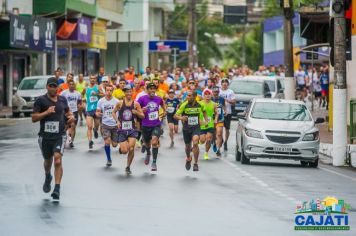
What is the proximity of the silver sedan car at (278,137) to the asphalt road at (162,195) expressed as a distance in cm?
33

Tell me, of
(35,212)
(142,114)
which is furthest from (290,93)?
(35,212)

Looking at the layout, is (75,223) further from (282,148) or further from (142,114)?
(282,148)

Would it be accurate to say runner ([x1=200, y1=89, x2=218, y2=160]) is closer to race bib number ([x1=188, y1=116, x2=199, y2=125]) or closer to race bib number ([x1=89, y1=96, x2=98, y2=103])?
race bib number ([x1=188, y1=116, x2=199, y2=125])

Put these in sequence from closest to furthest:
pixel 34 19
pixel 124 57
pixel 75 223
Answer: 1. pixel 75 223
2. pixel 34 19
3. pixel 124 57

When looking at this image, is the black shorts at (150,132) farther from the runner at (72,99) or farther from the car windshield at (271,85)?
→ the car windshield at (271,85)

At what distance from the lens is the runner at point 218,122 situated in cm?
2841

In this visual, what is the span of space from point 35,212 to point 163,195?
127 inches

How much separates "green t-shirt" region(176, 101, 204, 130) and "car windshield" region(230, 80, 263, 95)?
2108 centimetres

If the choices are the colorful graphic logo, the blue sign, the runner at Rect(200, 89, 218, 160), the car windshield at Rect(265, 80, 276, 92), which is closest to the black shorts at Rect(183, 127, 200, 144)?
the runner at Rect(200, 89, 218, 160)

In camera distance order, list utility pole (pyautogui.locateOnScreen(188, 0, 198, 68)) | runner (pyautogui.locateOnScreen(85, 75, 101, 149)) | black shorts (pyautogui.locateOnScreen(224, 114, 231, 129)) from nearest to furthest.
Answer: black shorts (pyautogui.locateOnScreen(224, 114, 231, 129)), runner (pyautogui.locateOnScreen(85, 75, 101, 149)), utility pole (pyautogui.locateOnScreen(188, 0, 198, 68))

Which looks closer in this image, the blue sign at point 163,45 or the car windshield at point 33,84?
the car windshield at point 33,84

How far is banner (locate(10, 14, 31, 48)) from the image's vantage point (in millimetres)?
51531

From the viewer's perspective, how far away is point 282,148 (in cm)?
2538

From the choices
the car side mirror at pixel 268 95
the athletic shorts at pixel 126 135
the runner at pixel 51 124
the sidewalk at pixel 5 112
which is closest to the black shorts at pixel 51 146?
the runner at pixel 51 124
